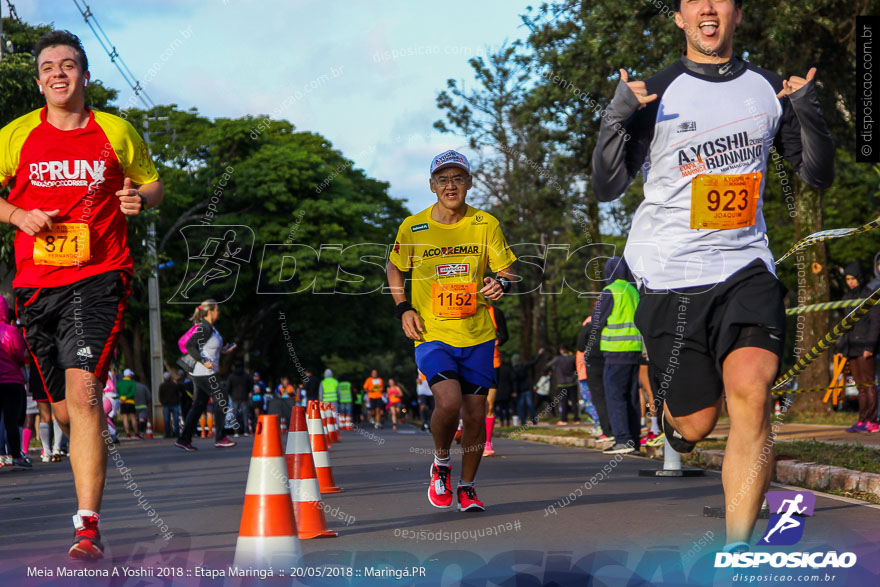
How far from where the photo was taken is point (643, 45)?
851 inches

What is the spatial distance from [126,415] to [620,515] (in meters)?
21.3

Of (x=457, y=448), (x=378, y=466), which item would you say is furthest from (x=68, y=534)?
(x=457, y=448)

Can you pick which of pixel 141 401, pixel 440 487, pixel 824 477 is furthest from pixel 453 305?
pixel 141 401

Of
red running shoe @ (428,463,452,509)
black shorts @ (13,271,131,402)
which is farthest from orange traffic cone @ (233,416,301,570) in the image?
red running shoe @ (428,463,452,509)

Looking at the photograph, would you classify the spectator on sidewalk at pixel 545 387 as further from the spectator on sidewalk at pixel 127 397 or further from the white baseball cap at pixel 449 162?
the white baseball cap at pixel 449 162

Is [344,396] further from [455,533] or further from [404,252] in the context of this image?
[455,533]

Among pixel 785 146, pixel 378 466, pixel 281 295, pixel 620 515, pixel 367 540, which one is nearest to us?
pixel 785 146

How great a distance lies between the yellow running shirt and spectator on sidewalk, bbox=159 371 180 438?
68.6 feet

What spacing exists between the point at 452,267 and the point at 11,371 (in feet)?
24.2

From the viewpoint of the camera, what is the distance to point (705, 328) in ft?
16.1

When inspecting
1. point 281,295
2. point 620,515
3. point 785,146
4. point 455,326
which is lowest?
point 620,515

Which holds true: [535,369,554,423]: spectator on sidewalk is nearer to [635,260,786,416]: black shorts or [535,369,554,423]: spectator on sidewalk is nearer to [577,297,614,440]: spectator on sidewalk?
[577,297,614,440]: spectator on sidewalk

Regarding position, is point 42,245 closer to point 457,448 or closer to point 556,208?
point 457,448

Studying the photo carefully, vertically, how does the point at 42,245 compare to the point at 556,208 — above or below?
below
